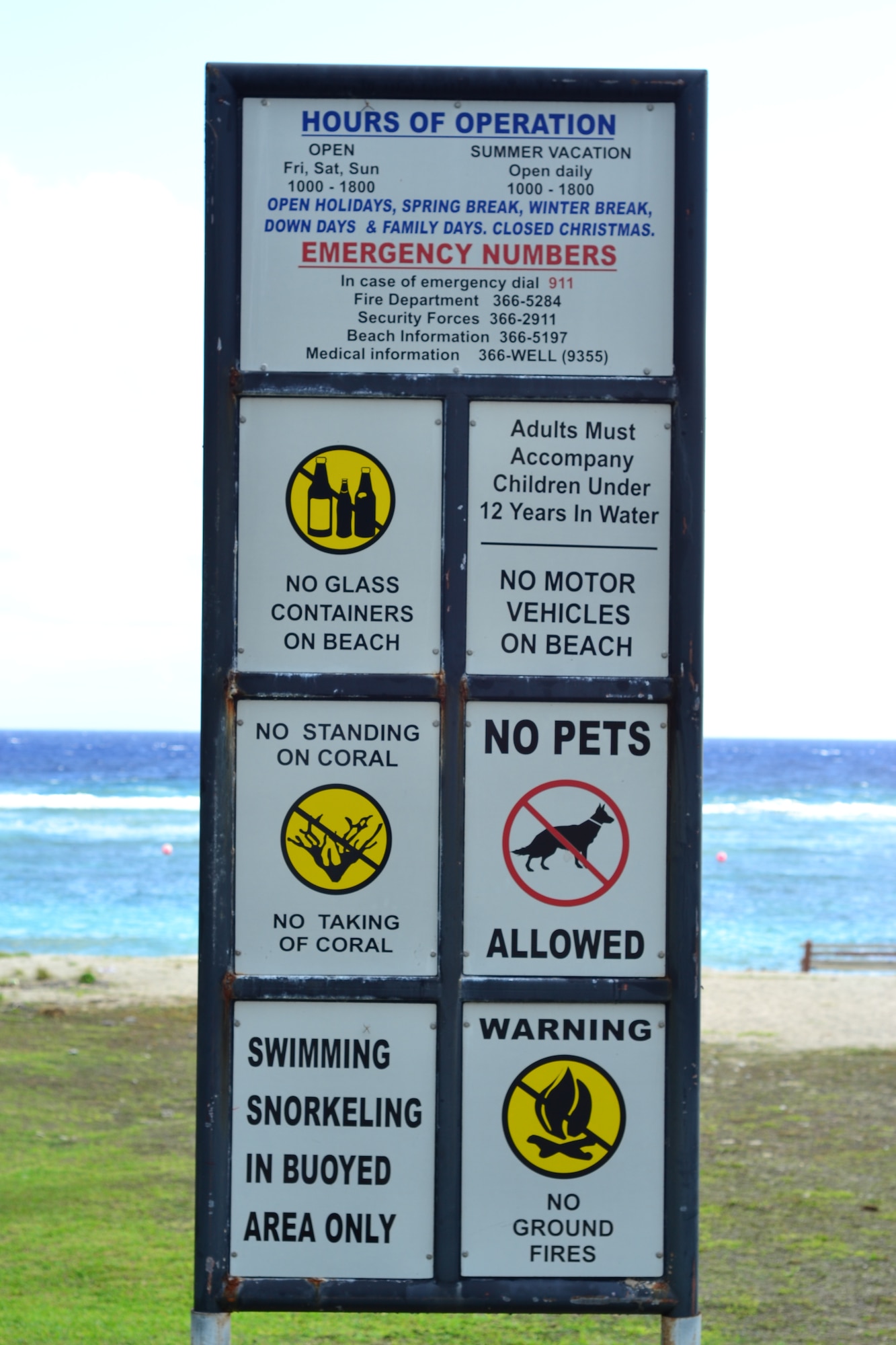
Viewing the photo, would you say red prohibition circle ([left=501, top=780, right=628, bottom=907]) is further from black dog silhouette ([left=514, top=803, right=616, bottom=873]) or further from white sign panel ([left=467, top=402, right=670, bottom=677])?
white sign panel ([left=467, top=402, right=670, bottom=677])

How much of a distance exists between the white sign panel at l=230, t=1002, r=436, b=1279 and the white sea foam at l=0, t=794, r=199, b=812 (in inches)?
2266

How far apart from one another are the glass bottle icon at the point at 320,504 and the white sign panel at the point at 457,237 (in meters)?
0.31

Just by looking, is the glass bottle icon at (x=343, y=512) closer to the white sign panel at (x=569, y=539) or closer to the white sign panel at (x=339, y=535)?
the white sign panel at (x=339, y=535)

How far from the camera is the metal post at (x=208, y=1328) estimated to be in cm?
320

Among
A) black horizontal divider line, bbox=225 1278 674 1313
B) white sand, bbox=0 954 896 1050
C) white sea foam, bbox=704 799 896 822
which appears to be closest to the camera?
black horizontal divider line, bbox=225 1278 674 1313

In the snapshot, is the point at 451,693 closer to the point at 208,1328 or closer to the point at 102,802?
the point at 208,1328

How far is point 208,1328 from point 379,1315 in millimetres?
2371

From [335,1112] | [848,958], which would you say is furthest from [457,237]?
[848,958]

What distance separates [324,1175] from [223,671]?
142cm

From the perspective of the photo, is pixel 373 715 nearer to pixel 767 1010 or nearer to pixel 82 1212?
pixel 82 1212

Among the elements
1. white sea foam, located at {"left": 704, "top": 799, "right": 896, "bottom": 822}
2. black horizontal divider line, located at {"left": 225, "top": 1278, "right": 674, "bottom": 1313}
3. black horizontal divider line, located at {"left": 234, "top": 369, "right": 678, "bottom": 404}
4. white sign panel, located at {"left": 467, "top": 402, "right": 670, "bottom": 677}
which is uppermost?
black horizontal divider line, located at {"left": 234, "top": 369, "right": 678, "bottom": 404}

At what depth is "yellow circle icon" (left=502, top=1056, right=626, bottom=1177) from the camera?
128 inches

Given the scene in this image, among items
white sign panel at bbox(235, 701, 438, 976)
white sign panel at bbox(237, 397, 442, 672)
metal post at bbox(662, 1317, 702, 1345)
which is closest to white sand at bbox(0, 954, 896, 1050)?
metal post at bbox(662, 1317, 702, 1345)

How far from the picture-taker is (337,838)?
3.27 m
